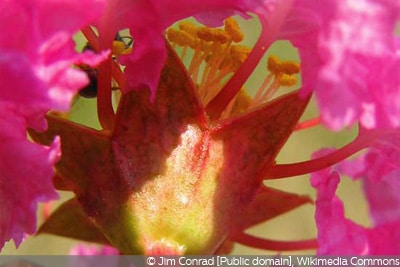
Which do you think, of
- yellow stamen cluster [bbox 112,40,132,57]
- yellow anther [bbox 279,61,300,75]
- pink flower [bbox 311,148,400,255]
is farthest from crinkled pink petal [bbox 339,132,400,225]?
yellow stamen cluster [bbox 112,40,132,57]

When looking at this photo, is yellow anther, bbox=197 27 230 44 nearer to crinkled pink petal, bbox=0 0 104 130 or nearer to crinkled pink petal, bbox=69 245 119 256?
crinkled pink petal, bbox=0 0 104 130

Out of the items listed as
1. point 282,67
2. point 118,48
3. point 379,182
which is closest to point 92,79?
point 118,48

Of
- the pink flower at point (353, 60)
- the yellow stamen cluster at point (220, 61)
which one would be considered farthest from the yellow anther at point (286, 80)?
the pink flower at point (353, 60)

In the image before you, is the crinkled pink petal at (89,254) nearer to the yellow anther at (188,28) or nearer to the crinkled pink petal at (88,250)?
the crinkled pink petal at (88,250)

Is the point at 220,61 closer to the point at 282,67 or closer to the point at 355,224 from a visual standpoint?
the point at 282,67

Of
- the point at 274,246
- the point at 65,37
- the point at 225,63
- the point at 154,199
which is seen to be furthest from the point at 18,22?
the point at 274,246

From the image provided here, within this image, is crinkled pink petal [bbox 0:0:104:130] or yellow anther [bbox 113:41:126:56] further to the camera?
yellow anther [bbox 113:41:126:56]

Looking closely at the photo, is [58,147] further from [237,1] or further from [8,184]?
[237,1]
